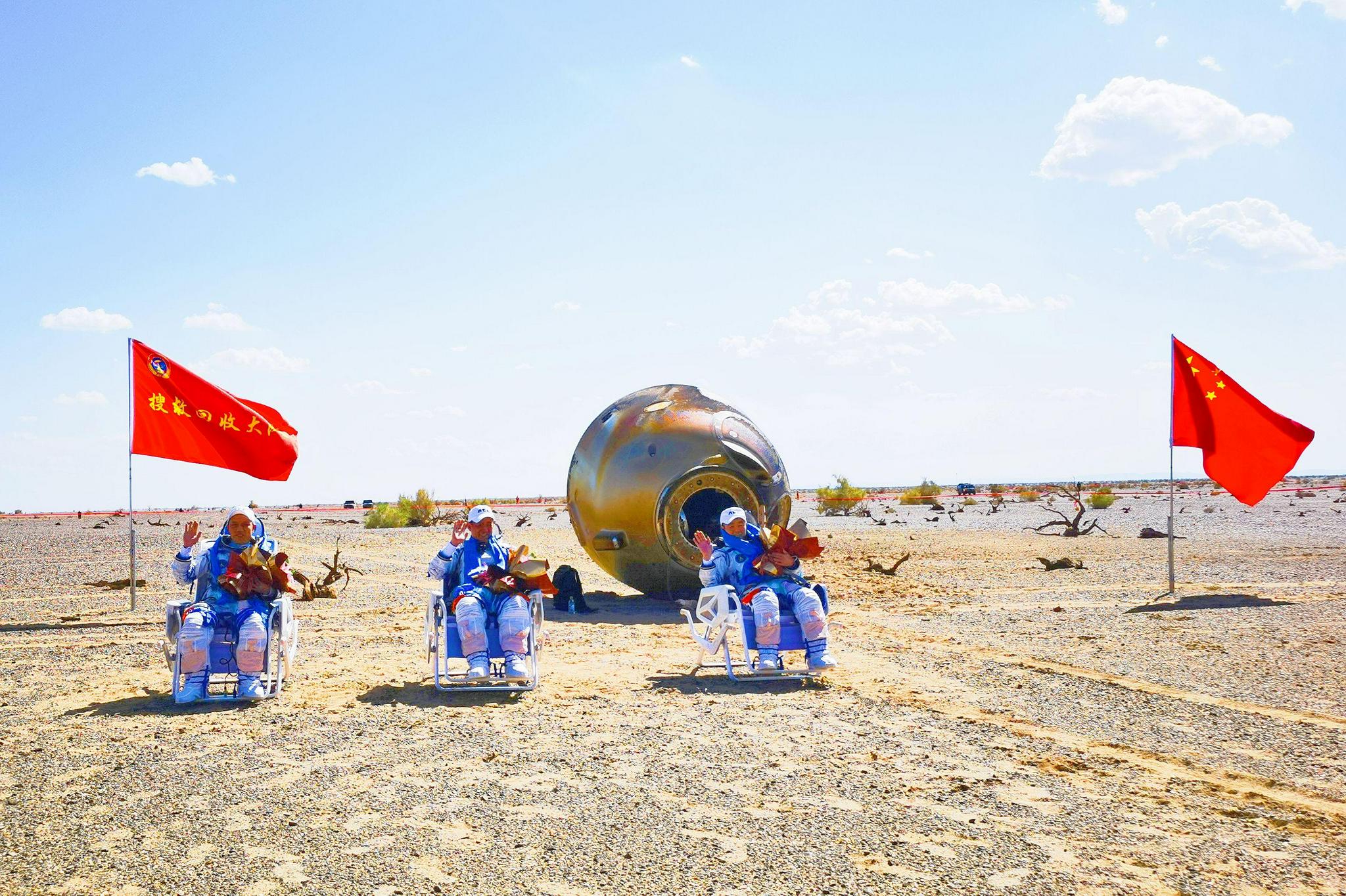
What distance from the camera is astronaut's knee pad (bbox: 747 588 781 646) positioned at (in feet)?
29.3

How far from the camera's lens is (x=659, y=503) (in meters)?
13.3

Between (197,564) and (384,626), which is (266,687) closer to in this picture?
(197,564)

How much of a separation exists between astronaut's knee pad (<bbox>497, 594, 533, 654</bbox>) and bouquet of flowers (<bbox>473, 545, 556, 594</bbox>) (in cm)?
11

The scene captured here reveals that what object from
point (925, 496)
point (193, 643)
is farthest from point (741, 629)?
point (925, 496)

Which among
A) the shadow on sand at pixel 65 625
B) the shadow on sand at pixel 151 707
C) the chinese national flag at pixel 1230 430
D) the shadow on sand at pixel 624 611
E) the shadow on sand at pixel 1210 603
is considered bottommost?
the shadow on sand at pixel 624 611

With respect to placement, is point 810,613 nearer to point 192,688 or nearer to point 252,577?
point 252,577

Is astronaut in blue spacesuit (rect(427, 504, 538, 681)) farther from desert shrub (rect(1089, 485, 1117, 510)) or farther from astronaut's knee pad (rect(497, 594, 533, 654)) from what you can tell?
desert shrub (rect(1089, 485, 1117, 510))

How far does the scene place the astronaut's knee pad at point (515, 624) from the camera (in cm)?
855

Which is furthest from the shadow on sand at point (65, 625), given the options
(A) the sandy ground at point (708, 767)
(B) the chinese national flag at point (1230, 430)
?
(B) the chinese national flag at point (1230, 430)

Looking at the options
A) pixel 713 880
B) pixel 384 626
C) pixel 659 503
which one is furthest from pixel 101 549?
pixel 713 880

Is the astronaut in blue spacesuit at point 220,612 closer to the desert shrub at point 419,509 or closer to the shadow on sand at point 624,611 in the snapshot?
the shadow on sand at point 624,611

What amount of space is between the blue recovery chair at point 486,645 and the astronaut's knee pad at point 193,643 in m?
1.75

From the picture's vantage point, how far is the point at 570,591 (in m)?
14.3

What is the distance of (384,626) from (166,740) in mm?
6011
